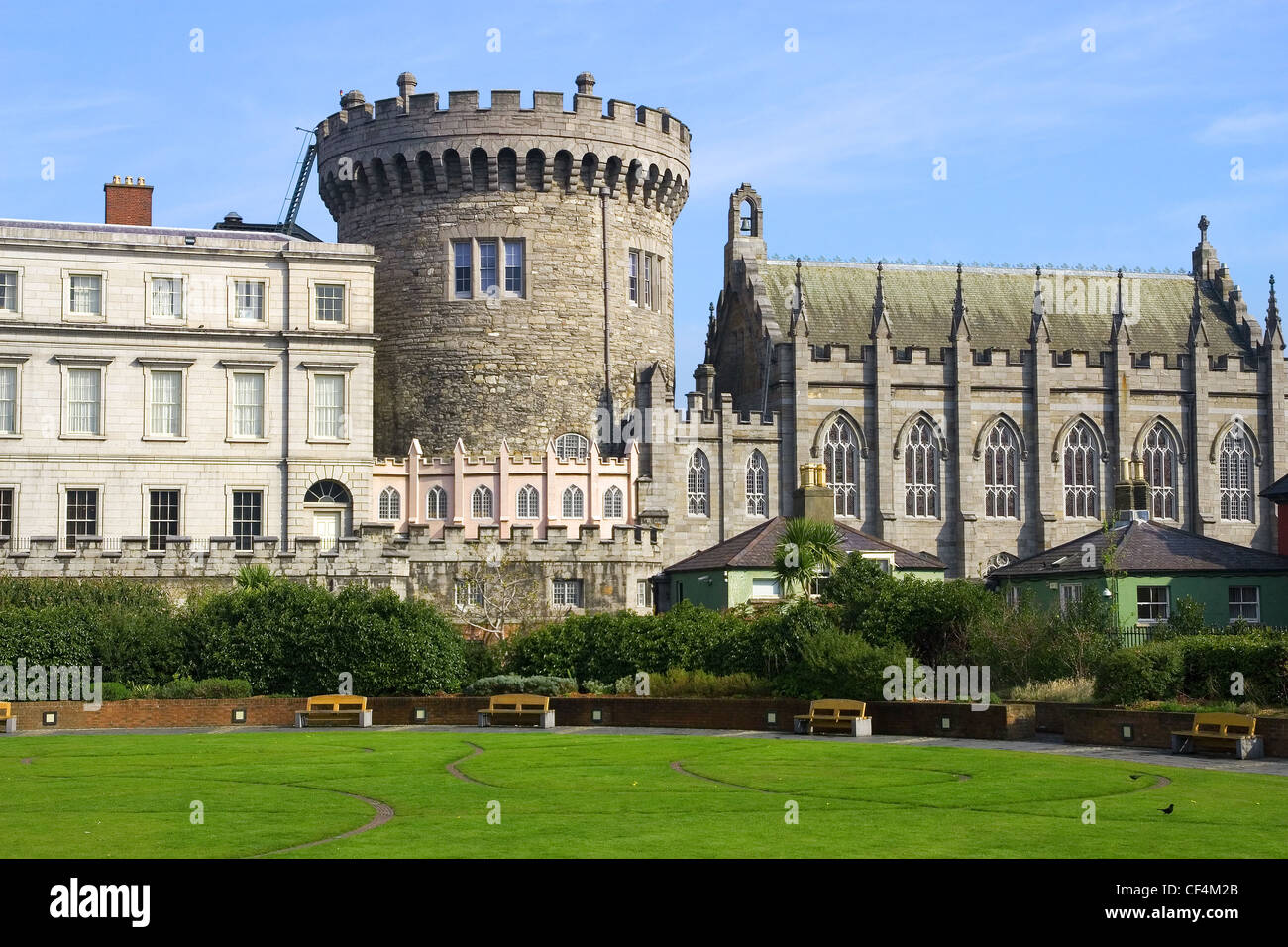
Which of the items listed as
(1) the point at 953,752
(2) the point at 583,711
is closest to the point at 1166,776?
(1) the point at 953,752

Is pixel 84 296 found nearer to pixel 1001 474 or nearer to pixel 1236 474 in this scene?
pixel 1001 474

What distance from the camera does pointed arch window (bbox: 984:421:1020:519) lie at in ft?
225

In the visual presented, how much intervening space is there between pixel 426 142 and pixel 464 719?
108 feet

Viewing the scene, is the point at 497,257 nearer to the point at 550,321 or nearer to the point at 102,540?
the point at 550,321

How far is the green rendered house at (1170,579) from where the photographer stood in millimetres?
45812

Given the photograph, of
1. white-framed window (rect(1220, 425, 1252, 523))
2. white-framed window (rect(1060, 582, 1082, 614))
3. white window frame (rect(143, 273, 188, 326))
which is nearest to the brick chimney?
white window frame (rect(143, 273, 188, 326))

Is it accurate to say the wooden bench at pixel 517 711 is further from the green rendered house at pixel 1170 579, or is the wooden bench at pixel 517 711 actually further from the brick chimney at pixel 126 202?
the brick chimney at pixel 126 202

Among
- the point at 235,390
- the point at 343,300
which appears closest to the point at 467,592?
the point at 235,390

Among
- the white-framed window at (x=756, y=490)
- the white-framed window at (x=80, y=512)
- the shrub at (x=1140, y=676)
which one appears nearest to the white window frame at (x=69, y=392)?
the white-framed window at (x=80, y=512)

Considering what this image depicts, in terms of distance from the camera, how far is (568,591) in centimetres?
5475

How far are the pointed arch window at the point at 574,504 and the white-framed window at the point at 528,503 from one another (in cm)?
96

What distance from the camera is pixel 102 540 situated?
164 feet

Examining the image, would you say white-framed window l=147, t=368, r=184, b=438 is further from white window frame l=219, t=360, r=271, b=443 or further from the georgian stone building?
the georgian stone building

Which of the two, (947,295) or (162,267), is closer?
(162,267)
